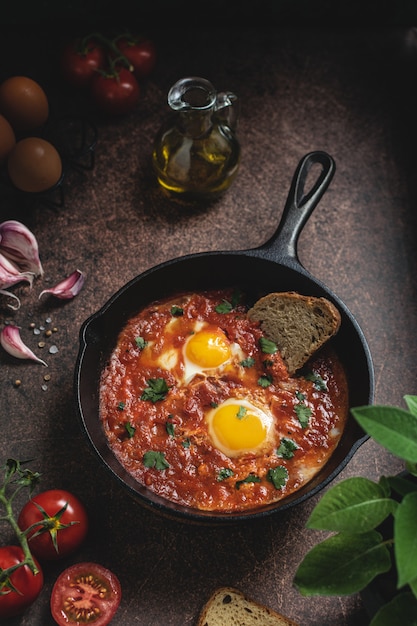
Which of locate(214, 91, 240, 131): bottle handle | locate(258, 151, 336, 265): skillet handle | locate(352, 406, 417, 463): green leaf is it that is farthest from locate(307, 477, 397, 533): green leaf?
locate(214, 91, 240, 131): bottle handle

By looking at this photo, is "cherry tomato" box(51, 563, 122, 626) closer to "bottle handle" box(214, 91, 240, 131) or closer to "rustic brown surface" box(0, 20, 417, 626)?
"rustic brown surface" box(0, 20, 417, 626)

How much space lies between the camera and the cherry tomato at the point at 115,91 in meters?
4.23

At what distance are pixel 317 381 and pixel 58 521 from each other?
1.38m

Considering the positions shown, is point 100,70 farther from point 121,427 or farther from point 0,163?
point 121,427

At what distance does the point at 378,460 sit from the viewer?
3.70m

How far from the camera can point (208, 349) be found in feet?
11.9

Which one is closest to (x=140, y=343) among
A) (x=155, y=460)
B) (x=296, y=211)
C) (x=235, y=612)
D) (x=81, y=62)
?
(x=155, y=460)

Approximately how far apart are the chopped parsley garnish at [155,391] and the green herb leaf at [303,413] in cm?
63

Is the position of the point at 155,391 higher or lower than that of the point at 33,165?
lower

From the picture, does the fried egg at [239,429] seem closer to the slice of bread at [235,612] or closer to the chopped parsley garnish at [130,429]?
the chopped parsley garnish at [130,429]

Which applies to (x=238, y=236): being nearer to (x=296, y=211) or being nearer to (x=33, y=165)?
(x=296, y=211)

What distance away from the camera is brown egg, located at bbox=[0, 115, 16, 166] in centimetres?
382

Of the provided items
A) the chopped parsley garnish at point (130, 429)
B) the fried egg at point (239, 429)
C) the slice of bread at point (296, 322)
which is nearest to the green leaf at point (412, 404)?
the slice of bread at point (296, 322)

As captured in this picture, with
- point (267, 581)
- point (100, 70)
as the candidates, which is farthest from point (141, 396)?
point (100, 70)
